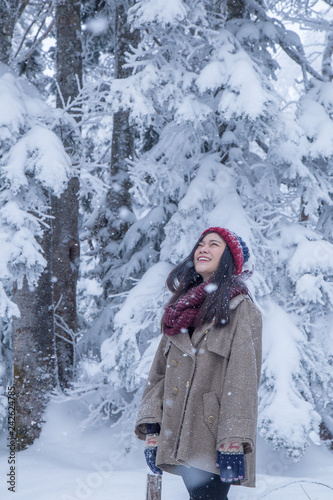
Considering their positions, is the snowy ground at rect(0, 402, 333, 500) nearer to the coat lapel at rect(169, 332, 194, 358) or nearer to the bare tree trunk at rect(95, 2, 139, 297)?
the coat lapel at rect(169, 332, 194, 358)

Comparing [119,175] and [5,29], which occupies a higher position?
[5,29]

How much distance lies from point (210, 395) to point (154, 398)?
0.49m

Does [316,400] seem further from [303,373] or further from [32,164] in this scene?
[32,164]

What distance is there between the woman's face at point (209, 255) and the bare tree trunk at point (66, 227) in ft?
20.3

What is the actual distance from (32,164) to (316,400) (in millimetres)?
5003

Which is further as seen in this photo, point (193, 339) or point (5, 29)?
point (5, 29)

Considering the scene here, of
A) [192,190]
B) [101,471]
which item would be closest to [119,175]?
→ [192,190]

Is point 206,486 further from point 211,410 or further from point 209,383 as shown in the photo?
point 209,383

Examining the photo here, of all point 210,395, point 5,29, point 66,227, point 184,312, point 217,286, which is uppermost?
point 5,29

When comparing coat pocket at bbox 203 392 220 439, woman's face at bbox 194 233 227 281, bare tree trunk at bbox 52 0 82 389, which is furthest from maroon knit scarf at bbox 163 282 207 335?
bare tree trunk at bbox 52 0 82 389

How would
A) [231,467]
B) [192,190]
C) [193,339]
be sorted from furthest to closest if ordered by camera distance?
1. [192,190]
2. [193,339]
3. [231,467]

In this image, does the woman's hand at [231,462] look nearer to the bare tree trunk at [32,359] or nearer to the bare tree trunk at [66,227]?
the bare tree trunk at [32,359]

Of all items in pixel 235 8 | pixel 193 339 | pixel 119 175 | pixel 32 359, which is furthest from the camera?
pixel 119 175

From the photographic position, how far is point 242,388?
266 cm
